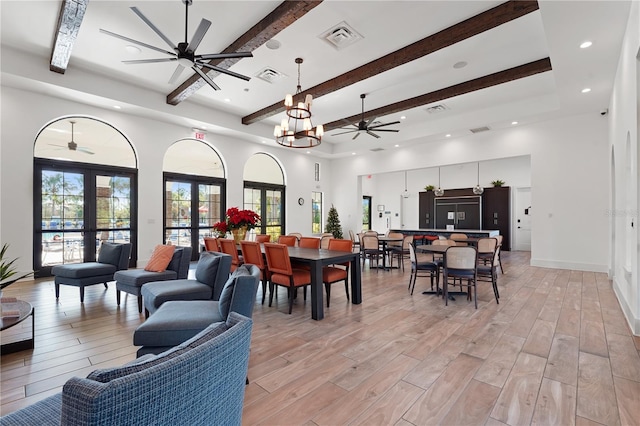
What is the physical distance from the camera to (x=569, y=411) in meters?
1.93

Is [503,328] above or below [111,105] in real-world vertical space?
below

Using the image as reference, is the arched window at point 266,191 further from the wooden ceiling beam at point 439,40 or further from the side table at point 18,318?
the side table at point 18,318

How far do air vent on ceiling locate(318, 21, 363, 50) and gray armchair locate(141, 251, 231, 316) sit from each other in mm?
3443

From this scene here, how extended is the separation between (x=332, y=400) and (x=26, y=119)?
724cm

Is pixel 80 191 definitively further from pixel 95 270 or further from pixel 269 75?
pixel 269 75

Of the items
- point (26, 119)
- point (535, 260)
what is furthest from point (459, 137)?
point (26, 119)

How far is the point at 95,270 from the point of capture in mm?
4297

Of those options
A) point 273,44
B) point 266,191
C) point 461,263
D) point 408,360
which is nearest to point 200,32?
point 273,44

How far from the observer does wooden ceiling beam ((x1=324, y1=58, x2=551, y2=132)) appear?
5297mm

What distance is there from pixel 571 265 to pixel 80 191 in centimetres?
1088

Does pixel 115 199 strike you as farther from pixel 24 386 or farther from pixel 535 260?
pixel 535 260

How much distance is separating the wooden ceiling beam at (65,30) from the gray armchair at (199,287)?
341 cm

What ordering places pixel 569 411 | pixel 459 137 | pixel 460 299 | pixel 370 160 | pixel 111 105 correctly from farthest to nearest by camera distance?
pixel 370 160 → pixel 459 137 → pixel 111 105 → pixel 460 299 → pixel 569 411

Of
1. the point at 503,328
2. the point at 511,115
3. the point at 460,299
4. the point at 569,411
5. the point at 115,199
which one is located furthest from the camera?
the point at 511,115
